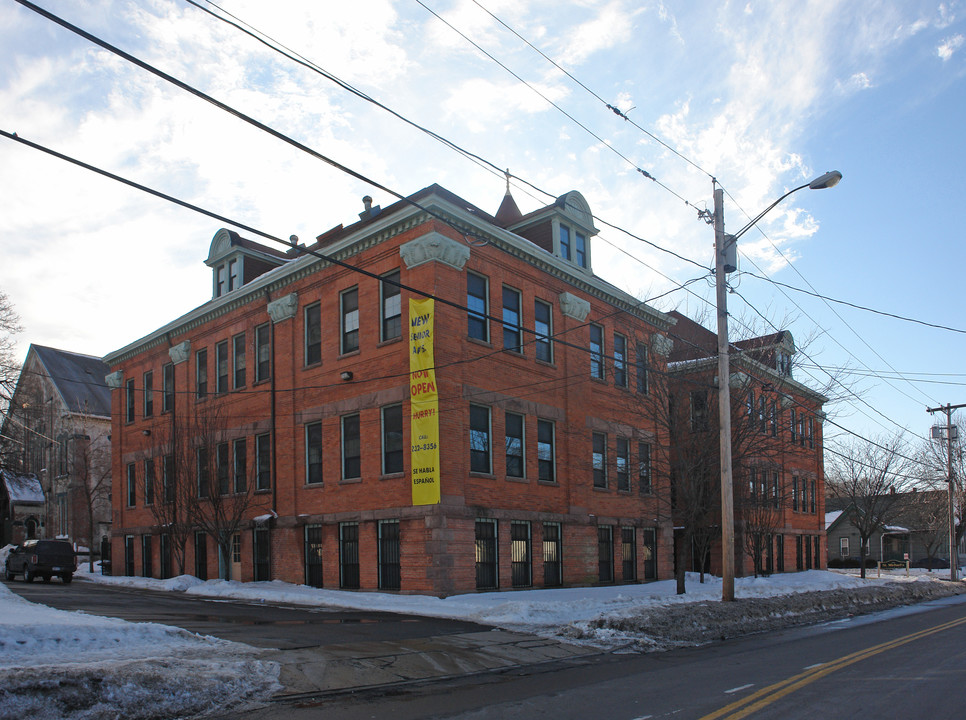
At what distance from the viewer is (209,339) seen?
33.2 meters

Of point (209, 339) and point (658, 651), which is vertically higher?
point (209, 339)

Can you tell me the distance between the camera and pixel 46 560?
1271 inches

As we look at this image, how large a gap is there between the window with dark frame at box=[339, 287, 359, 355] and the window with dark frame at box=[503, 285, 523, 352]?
4.82 m

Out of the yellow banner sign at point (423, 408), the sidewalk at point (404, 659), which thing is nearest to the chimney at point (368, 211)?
the yellow banner sign at point (423, 408)

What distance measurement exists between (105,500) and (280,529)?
134ft

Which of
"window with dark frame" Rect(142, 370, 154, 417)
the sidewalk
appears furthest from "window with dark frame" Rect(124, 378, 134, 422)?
the sidewalk

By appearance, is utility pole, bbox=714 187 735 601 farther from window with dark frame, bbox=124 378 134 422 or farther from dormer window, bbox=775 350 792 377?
window with dark frame, bbox=124 378 134 422

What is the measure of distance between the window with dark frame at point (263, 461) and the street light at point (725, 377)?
1634cm

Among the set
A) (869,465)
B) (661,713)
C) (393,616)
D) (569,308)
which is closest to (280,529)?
(393,616)

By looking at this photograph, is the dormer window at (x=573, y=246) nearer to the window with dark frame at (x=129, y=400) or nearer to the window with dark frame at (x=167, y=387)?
the window with dark frame at (x=167, y=387)

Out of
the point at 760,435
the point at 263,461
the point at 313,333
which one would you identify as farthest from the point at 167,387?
the point at 760,435

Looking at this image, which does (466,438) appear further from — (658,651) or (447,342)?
(658,651)

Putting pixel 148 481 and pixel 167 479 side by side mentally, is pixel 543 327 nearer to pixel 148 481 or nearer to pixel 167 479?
pixel 167 479

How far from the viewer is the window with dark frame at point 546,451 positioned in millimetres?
27156
